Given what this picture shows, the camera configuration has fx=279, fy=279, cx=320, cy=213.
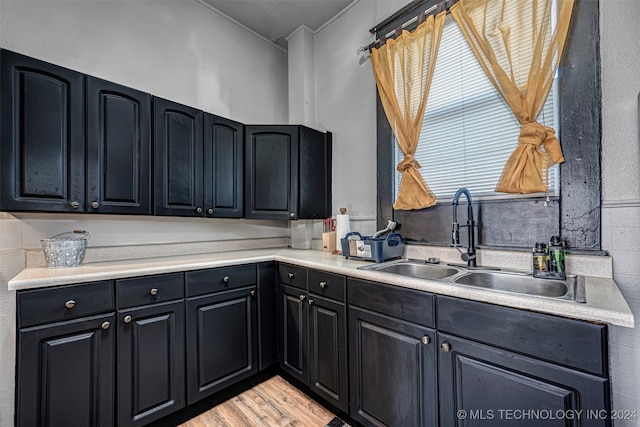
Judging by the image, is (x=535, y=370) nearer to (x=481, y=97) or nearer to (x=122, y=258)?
(x=481, y=97)

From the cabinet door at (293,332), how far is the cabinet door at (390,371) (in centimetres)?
41

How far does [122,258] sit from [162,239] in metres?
0.29

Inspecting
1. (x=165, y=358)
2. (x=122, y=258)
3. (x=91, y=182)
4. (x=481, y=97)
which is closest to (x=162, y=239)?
(x=122, y=258)

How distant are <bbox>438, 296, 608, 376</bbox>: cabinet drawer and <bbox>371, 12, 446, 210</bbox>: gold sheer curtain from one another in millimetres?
853

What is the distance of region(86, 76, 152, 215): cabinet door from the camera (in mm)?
1611

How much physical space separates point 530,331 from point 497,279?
0.52m

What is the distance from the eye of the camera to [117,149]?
5.57 ft

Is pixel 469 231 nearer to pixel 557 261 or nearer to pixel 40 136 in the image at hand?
pixel 557 261

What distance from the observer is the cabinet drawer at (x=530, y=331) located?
85cm

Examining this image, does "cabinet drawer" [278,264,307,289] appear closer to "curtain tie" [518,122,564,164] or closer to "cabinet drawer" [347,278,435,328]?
"cabinet drawer" [347,278,435,328]

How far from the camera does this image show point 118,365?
1.47 metres

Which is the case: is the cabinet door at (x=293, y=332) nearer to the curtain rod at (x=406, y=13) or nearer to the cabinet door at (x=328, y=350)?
the cabinet door at (x=328, y=350)

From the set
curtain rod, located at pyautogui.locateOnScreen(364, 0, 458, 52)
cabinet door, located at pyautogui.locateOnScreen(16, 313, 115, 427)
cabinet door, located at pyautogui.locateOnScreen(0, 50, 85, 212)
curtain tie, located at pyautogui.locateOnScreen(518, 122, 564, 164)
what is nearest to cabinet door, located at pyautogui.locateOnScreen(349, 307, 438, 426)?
curtain tie, located at pyautogui.locateOnScreen(518, 122, 564, 164)

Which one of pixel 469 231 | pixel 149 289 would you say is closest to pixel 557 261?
pixel 469 231
